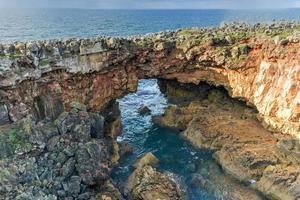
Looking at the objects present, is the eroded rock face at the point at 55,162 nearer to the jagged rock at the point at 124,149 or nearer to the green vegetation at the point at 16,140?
the green vegetation at the point at 16,140

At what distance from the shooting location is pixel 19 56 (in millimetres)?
33219

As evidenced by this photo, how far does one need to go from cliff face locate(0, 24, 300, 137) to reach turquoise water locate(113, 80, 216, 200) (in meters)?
7.43

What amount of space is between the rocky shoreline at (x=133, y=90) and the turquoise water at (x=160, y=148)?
1.41 meters

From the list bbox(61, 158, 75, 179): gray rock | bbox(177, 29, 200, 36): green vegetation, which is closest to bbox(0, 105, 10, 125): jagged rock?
bbox(61, 158, 75, 179): gray rock

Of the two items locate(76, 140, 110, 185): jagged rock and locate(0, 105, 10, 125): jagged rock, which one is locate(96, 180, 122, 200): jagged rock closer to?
locate(76, 140, 110, 185): jagged rock

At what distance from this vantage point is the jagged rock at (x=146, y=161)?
3837 cm

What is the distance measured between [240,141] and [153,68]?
14081 millimetres

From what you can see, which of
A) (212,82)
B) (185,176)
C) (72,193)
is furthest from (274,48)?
(72,193)

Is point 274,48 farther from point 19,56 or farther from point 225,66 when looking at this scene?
point 19,56

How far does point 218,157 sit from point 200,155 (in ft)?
8.79

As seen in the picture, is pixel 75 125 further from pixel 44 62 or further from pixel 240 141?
pixel 240 141

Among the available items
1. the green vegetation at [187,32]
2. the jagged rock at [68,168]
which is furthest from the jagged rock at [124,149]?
the green vegetation at [187,32]

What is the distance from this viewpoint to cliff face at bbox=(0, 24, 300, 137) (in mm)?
34062

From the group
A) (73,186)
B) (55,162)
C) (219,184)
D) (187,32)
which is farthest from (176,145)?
(55,162)
